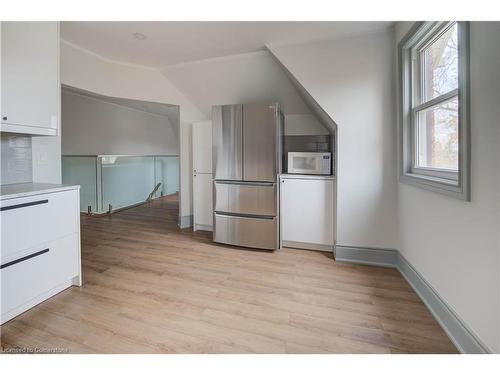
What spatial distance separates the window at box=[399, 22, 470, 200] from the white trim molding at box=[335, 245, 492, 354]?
762 millimetres

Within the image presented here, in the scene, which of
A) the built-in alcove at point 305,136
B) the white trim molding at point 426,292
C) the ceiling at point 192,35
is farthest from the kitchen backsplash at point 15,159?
the white trim molding at point 426,292

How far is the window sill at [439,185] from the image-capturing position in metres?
1.38

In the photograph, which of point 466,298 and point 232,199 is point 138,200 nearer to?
point 232,199

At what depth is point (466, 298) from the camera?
1357mm

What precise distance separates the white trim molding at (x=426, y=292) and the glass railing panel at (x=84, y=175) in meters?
4.69

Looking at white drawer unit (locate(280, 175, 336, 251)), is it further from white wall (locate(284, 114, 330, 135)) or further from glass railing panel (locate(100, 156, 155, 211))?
glass railing panel (locate(100, 156, 155, 211))

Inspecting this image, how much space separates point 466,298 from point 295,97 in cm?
284

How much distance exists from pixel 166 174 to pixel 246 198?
4.55m

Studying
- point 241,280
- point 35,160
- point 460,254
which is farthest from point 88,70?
point 460,254

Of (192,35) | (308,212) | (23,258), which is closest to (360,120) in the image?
(308,212)

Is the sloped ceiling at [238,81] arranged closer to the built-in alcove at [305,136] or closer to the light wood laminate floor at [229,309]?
the built-in alcove at [305,136]

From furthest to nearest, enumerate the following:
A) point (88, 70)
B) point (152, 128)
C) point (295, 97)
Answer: point (152, 128) → point (295, 97) → point (88, 70)

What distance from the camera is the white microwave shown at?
2.90 m

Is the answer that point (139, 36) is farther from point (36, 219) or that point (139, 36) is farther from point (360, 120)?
point (360, 120)
